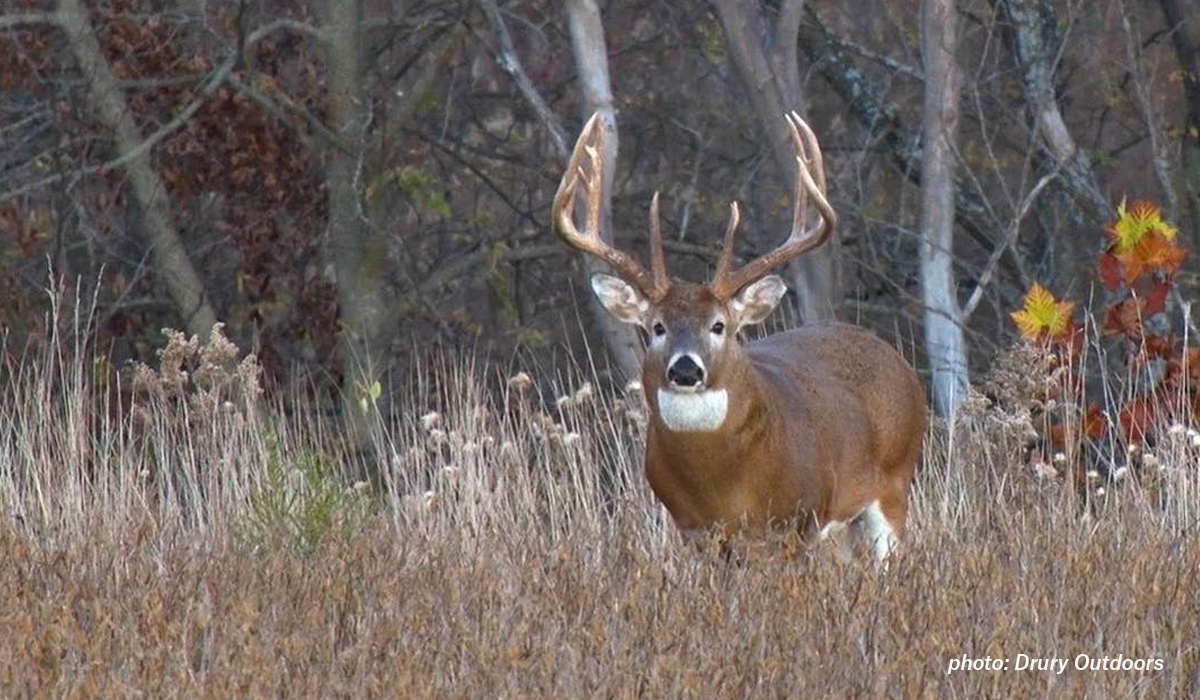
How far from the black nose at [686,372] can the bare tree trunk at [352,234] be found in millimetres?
5453

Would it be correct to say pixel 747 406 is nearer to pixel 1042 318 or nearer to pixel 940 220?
pixel 1042 318

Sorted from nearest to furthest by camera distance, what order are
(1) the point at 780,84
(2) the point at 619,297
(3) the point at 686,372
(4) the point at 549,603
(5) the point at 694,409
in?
(4) the point at 549,603 < (3) the point at 686,372 < (5) the point at 694,409 < (2) the point at 619,297 < (1) the point at 780,84

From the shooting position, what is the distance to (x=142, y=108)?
12.9 m

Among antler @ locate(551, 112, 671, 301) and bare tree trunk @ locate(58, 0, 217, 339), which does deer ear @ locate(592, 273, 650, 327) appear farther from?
bare tree trunk @ locate(58, 0, 217, 339)

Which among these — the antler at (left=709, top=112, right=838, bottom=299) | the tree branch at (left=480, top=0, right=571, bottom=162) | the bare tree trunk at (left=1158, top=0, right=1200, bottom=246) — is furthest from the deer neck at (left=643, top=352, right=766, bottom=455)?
the bare tree trunk at (left=1158, top=0, right=1200, bottom=246)

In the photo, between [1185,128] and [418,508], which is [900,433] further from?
[1185,128]

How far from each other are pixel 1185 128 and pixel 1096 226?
138 cm

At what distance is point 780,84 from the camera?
10.7 metres

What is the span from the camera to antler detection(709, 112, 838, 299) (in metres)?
7.33

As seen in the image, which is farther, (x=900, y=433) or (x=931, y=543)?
(x=900, y=433)

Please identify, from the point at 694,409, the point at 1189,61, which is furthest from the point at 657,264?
the point at 1189,61

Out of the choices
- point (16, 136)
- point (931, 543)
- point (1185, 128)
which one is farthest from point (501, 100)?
point (931, 543)

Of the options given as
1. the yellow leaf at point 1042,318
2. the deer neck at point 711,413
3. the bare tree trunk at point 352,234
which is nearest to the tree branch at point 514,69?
the bare tree trunk at point 352,234

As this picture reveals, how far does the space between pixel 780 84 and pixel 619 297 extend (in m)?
3.40
